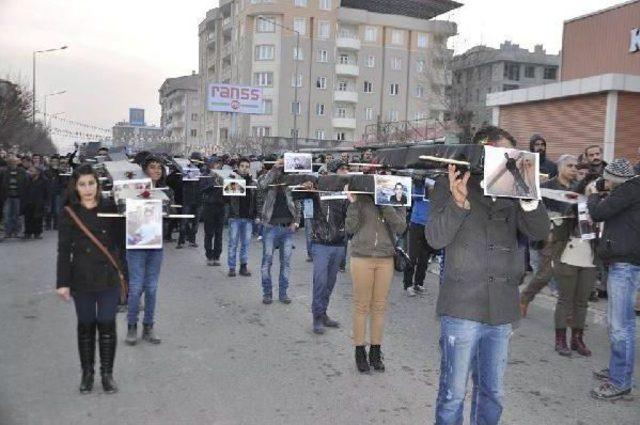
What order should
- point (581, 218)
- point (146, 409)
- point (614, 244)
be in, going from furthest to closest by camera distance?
point (581, 218)
point (614, 244)
point (146, 409)

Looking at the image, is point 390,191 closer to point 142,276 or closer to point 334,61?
point 142,276

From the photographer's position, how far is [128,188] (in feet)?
18.3

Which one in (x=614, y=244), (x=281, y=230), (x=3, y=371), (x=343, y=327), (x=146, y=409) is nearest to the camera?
(x=146, y=409)

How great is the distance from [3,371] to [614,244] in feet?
17.7

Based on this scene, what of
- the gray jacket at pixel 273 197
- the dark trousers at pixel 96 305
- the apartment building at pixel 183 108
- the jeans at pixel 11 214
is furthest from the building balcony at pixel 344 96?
the dark trousers at pixel 96 305

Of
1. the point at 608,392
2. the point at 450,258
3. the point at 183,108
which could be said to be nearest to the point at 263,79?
the point at 183,108

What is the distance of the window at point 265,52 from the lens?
62.7m

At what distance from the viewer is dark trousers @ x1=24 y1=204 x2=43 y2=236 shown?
15.0 metres

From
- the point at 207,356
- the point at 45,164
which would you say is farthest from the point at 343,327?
the point at 45,164

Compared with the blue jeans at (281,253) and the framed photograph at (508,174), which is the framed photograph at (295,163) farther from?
the framed photograph at (508,174)

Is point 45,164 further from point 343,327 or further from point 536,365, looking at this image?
point 536,365

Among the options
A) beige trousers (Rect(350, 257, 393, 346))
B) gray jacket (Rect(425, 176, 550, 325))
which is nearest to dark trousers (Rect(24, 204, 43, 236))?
beige trousers (Rect(350, 257, 393, 346))

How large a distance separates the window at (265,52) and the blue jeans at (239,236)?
2149 inches

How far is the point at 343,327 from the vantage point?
24.0 feet
